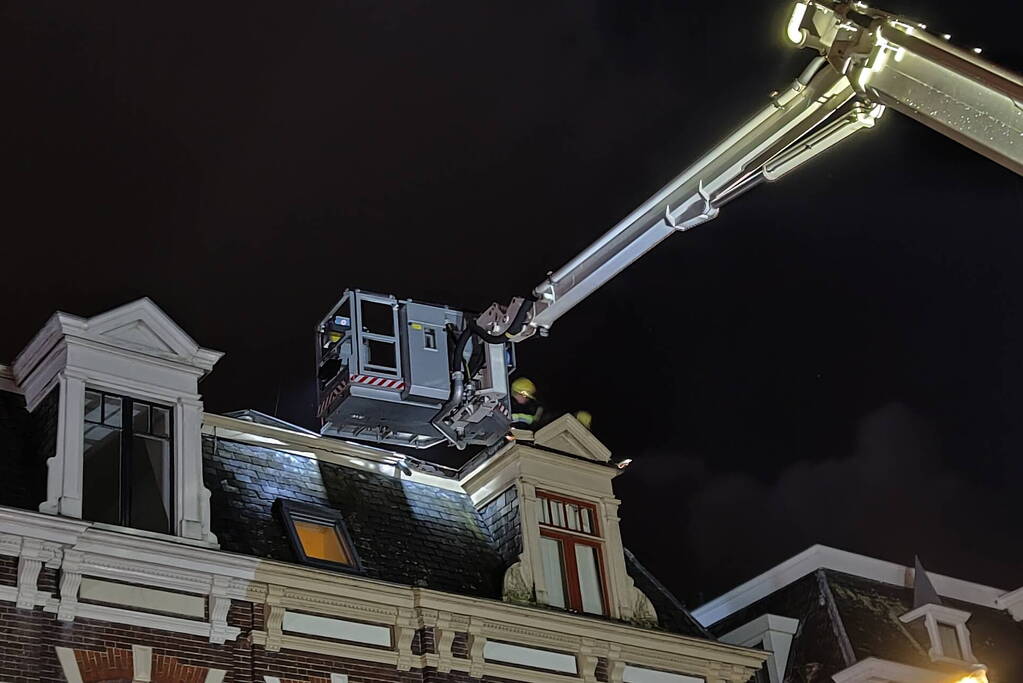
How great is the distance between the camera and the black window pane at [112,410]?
2116 cm

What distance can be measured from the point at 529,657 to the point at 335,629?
327 centimetres

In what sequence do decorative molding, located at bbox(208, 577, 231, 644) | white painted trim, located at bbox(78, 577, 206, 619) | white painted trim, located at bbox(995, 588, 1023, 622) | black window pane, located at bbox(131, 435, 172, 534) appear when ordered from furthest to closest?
white painted trim, located at bbox(995, 588, 1023, 622)
black window pane, located at bbox(131, 435, 172, 534)
decorative molding, located at bbox(208, 577, 231, 644)
white painted trim, located at bbox(78, 577, 206, 619)

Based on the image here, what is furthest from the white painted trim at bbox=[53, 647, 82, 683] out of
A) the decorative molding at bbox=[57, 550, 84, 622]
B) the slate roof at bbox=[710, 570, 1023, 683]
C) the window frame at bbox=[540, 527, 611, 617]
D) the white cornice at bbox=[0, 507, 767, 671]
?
the slate roof at bbox=[710, 570, 1023, 683]

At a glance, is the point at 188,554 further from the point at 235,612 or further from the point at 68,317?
the point at 68,317

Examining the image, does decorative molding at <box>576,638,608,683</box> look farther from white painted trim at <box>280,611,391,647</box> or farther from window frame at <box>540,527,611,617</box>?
white painted trim at <box>280,611,391,647</box>

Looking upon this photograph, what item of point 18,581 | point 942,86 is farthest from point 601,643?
point 942,86

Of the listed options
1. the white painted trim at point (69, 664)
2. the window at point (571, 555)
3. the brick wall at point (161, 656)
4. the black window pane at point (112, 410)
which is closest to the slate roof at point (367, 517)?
the window at point (571, 555)

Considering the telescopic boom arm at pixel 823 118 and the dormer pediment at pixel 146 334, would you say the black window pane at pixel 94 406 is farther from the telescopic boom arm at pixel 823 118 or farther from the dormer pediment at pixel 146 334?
the telescopic boom arm at pixel 823 118

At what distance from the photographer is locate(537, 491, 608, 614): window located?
2414 cm

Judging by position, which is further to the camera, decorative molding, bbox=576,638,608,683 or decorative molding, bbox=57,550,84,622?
decorative molding, bbox=576,638,608,683

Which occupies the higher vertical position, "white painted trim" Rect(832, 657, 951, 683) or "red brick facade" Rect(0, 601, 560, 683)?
"white painted trim" Rect(832, 657, 951, 683)

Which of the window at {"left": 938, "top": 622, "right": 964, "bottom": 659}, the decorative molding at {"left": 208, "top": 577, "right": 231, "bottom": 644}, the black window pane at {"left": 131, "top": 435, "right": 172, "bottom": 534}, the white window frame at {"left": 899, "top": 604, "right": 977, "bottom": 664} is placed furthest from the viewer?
the window at {"left": 938, "top": 622, "right": 964, "bottom": 659}

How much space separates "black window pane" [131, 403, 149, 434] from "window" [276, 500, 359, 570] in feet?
7.89

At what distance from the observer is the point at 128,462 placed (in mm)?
20703
